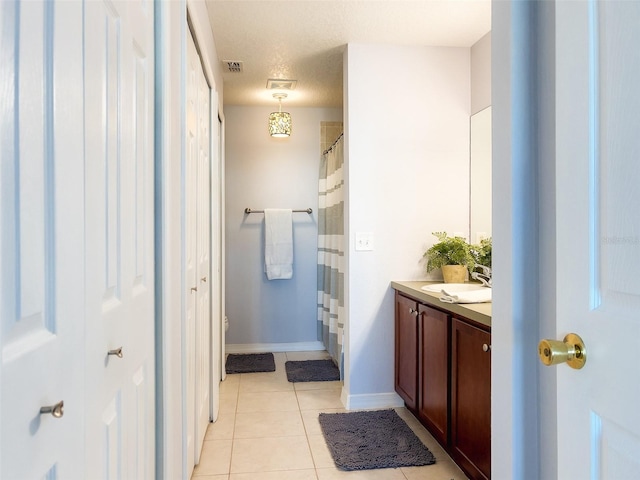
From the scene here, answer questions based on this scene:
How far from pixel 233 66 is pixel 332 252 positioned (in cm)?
163

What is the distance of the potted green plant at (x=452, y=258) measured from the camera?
8.75 ft

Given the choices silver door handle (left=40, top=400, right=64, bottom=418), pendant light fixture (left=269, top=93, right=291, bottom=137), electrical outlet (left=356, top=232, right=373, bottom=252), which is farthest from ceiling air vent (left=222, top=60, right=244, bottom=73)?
silver door handle (left=40, top=400, right=64, bottom=418)

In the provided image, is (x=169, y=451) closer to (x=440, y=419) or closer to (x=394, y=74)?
(x=440, y=419)

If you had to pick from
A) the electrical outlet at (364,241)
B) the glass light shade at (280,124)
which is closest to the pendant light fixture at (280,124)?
the glass light shade at (280,124)

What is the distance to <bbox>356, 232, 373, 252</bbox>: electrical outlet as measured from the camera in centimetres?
285

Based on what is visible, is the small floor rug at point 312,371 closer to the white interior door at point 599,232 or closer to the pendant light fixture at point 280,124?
the pendant light fixture at point 280,124

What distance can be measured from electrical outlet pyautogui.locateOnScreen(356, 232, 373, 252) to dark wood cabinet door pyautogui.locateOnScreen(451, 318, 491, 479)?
3.17 ft

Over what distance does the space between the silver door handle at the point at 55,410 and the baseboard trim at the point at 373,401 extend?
2.45 metres

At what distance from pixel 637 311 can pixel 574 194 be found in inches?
9.5

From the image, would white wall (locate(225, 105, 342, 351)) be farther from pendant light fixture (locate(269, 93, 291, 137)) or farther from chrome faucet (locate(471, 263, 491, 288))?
chrome faucet (locate(471, 263, 491, 288))

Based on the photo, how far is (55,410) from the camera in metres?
0.60

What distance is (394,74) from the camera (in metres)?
2.89

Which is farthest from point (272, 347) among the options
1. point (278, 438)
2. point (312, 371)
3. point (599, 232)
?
point (599, 232)

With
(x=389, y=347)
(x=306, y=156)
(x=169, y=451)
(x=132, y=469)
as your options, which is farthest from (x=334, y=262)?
(x=132, y=469)
